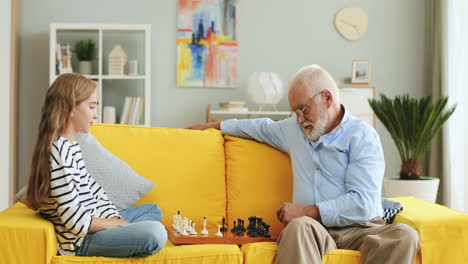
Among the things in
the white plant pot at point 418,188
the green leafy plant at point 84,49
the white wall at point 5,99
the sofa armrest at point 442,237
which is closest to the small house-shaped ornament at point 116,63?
the green leafy plant at point 84,49

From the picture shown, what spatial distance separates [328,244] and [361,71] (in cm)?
310

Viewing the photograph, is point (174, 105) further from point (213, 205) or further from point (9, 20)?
point (213, 205)

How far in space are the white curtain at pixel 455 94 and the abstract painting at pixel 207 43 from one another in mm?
1729

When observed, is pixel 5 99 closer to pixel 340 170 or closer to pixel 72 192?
pixel 72 192

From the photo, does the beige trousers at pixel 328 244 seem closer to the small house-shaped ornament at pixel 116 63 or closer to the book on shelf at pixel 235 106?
the book on shelf at pixel 235 106

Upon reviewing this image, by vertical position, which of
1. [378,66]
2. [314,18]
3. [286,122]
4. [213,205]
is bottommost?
[213,205]

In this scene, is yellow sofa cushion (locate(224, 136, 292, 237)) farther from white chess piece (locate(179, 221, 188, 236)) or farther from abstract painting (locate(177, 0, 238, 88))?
abstract painting (locate(177, 0, 238, 88))

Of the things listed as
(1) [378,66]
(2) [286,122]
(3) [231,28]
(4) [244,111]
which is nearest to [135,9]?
(3) [231,28]

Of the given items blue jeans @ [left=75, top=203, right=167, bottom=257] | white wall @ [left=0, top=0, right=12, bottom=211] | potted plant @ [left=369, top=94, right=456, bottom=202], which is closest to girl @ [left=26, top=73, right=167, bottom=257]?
blue jeans @ [left=75, top=203, right=167, bottom=257]

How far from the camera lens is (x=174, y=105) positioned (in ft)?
16.6

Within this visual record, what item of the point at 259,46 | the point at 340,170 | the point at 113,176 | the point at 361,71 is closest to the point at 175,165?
the point at 113,176

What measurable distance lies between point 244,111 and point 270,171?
212 centimetres

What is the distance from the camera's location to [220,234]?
2.31 meters

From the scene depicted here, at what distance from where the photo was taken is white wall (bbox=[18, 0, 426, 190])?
493 cm
